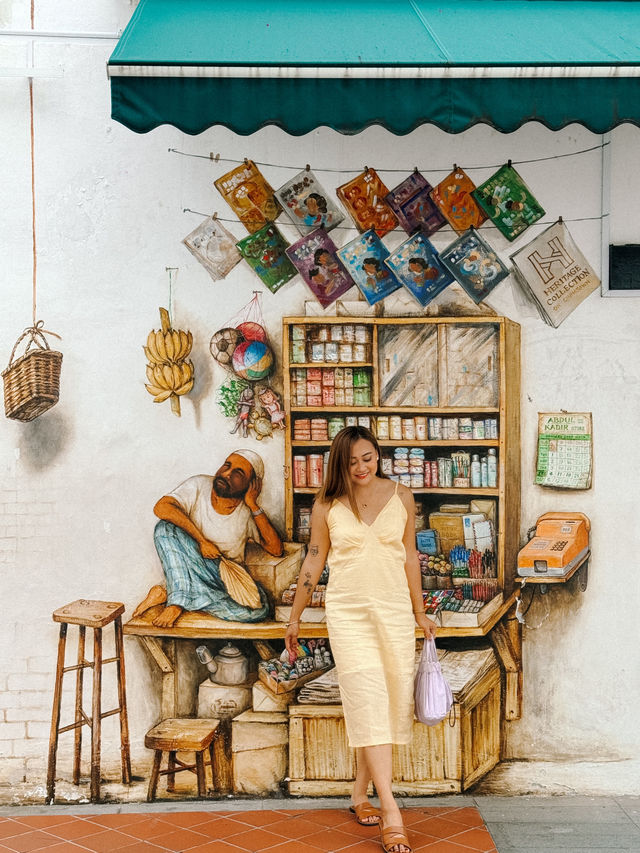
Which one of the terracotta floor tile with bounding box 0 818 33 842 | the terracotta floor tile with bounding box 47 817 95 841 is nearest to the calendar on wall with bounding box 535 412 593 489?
the terracotta floor tile with bounding box 47 817 95 841

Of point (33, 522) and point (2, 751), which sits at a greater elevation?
point (33, 522)

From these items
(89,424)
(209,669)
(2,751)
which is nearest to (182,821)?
(209,669)

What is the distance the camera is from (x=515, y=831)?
4602 mm

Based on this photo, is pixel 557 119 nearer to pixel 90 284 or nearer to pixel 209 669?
pixel 90 284

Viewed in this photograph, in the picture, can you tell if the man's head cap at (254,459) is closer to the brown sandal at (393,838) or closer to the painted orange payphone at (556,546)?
the painted orange payphone at (556,546)

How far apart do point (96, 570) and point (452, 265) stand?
2.59 m

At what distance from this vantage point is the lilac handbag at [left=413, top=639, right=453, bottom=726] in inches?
175

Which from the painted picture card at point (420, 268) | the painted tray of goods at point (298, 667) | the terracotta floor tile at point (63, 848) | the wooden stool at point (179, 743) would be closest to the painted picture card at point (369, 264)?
the painted picture card at point (420, 268)

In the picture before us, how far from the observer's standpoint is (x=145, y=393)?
16.6 feet

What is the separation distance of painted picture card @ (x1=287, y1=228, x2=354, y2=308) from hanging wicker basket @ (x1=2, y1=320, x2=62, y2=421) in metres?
1.43

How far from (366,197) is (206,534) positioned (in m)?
2.06

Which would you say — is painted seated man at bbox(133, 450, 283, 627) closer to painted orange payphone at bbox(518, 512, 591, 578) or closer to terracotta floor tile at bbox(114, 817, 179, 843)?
terracotta floor tile at bbox(114, 817, 179, 843)

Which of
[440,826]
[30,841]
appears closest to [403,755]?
[440,826]

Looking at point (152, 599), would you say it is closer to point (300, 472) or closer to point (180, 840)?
point (300, 472)
